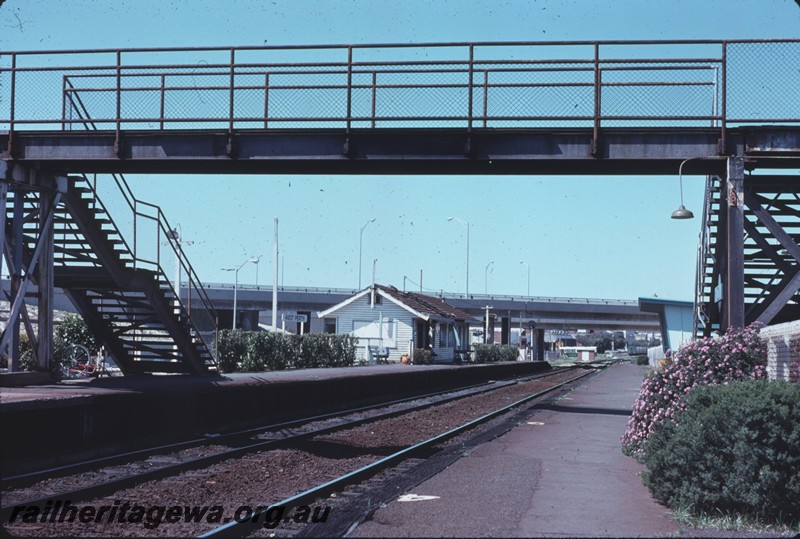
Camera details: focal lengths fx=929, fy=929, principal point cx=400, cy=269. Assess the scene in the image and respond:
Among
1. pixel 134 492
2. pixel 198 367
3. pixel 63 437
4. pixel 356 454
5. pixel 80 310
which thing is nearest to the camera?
pixel 134 492

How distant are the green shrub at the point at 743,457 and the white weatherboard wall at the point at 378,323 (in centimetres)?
4276

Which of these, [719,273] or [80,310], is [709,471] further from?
[80,310]

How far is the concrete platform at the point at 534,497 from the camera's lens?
826 centimetres

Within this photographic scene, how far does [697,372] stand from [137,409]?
8.75 metres

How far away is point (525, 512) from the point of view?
9078 mm

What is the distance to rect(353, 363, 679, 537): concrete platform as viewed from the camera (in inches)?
325

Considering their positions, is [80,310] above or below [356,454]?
above

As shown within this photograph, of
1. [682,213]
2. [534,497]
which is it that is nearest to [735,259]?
[682,213]

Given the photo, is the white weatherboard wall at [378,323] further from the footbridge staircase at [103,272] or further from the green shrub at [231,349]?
the footbridge staircase at [103,272]

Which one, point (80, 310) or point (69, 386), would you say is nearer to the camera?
point (69, 386)

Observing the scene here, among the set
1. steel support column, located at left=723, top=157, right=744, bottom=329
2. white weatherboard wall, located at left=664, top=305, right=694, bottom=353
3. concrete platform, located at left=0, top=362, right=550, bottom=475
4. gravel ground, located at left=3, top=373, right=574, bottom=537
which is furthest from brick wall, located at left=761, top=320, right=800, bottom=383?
white weatherboard wall, located at left=664, top=305, right=694, bottom=353

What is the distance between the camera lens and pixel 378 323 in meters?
55.5

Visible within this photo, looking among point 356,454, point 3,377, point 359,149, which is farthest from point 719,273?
point 3,377

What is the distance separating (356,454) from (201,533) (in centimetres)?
628
